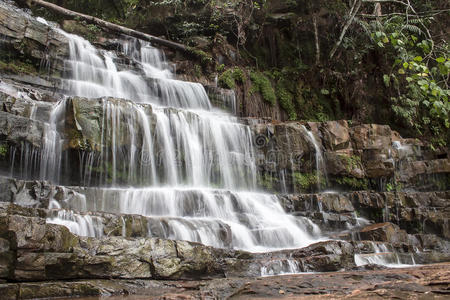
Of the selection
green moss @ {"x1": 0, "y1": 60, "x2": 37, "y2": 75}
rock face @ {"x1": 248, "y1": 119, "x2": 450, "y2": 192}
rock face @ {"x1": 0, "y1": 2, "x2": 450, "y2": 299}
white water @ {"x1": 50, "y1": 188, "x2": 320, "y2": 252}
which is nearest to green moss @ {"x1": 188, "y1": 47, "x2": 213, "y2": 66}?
rock face @ {"x1": 0, "y1": 2, "x2": 450, "y2": 299}

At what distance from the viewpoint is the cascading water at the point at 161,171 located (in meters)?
6.93

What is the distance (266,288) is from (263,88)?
41.4 feet

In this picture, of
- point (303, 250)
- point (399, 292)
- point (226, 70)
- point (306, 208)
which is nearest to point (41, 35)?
point (226, 70)

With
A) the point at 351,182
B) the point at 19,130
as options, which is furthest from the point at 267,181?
the point at 19,130

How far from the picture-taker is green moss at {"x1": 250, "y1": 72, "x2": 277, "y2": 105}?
52.2 feet

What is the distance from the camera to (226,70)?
16.0 meters

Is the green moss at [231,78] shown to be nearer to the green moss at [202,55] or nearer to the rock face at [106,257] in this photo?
the green moss at [202,55]

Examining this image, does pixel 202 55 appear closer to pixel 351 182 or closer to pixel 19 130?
pixel 351 182

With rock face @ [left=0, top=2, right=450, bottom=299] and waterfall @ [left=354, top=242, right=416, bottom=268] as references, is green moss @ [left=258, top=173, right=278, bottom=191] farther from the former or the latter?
waterfall @ [left=354, top=242, right=416, bottom=268]

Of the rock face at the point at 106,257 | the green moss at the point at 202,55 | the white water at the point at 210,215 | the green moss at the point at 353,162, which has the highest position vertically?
the green moss at the point at 202,55

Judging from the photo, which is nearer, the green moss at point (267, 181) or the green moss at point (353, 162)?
the green moss at point (267, 181)

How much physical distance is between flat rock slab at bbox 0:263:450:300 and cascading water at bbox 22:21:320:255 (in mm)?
1341

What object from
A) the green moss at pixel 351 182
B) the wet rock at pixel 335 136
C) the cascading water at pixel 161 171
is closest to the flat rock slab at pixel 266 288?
the cascading water at pixel 161 171

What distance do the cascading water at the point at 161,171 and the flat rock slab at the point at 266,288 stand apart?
1341 mm
